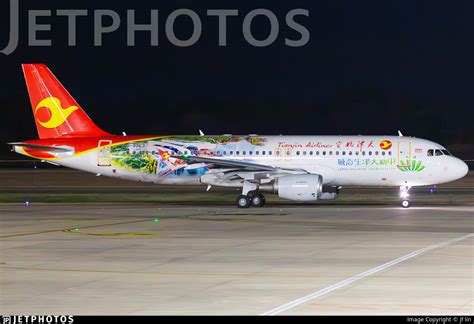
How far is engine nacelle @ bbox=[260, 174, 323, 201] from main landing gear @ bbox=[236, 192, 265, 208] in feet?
5.37

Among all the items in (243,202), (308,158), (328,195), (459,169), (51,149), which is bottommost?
(243,202)

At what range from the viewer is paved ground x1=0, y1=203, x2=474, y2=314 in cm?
1598

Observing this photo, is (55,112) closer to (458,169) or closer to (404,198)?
(404,198)

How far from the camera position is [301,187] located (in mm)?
A: 44406

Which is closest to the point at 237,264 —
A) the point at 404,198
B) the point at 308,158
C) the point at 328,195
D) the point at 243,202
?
the point at 243,202

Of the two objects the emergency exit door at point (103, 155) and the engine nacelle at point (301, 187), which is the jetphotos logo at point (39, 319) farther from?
the emergency exit door at point (103, 155)

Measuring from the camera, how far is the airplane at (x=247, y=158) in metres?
46.5

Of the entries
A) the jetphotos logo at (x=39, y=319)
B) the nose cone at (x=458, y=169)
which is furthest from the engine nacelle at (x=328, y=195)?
the jetphotos logo at (x=39, y=319)

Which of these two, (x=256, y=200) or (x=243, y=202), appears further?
(x=256, y=200)

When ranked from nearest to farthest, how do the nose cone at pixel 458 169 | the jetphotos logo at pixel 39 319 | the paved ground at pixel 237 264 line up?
the jetphotos logo at pixel 39 319, the paved ground at pixel 237 264, the nose cone at pixel 458 169

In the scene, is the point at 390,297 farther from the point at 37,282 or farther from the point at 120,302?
the point at 37,282

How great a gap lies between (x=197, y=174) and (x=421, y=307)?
3290 cm

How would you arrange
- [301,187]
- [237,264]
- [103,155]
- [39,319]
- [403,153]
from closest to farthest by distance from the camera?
[39,319]
[237,264]
[301,187]
[403,153]
[103,155]

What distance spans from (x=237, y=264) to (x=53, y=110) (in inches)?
1214
